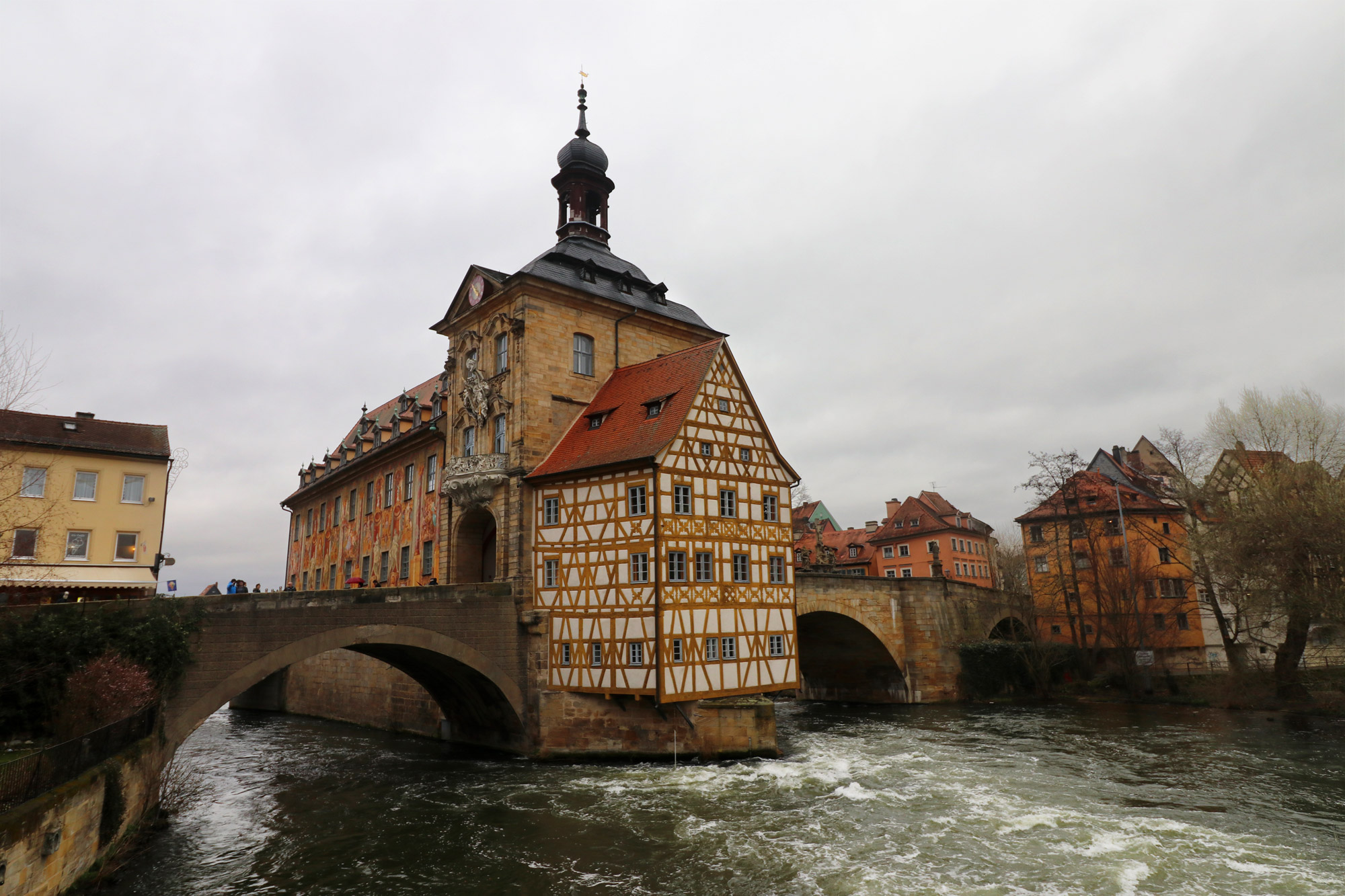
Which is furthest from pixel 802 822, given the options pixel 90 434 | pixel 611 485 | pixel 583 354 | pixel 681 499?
pixel 90 434

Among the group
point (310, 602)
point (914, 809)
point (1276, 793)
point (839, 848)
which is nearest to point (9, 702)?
point (310, 602)

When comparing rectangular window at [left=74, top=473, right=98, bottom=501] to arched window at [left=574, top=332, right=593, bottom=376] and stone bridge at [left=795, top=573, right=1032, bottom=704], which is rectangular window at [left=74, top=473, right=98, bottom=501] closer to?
arched window at [left=574, top=332, right=593, bottom=376]

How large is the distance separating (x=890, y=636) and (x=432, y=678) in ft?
60.1

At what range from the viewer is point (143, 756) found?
12672 mm

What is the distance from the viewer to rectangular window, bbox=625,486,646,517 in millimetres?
20125

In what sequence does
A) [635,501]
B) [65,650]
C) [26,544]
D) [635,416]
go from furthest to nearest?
[26,544] < [635,416] < [635,501] < [65,650]

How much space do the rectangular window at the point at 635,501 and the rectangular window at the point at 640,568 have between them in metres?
1.06

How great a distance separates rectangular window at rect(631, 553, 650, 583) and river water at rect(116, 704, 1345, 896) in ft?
14.9

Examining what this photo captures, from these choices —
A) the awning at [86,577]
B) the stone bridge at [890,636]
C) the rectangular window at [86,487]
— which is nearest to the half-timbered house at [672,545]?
the stone bridge at [890,636]

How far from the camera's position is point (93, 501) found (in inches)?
984

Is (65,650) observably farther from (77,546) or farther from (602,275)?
(602,275)

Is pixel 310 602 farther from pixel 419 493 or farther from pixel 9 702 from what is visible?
pixel 419 493

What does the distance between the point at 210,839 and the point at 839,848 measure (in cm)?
1111

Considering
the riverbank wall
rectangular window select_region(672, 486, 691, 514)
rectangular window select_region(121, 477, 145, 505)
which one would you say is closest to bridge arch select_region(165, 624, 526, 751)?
the riverbank wall
